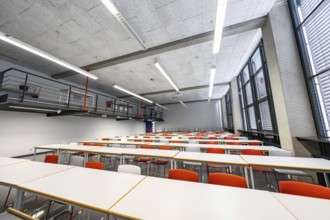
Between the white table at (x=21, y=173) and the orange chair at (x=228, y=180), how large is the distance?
211cm

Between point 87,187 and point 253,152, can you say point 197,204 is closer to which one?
point 87,187

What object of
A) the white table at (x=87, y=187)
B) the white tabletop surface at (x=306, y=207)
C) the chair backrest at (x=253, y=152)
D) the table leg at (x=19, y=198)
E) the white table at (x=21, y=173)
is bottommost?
the table leg at (x=19, y=198)

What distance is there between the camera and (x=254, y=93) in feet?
16.7

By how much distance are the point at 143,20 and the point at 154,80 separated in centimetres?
416

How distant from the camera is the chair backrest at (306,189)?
1.11 metres

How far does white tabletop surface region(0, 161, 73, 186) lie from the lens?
1.43m

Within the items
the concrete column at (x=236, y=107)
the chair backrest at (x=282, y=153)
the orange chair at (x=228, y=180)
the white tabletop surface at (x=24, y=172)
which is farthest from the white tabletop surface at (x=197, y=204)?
the concrete column at (x=236, y=107)

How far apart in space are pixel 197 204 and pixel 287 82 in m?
3.59

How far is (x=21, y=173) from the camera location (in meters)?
1.64

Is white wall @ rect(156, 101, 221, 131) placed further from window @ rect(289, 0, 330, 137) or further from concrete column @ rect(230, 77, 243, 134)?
window @ rect(289, 0, 330, 137)

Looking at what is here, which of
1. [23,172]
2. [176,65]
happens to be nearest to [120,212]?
[23,172]

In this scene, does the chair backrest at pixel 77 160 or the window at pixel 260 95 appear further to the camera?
the window at pixel 260 95

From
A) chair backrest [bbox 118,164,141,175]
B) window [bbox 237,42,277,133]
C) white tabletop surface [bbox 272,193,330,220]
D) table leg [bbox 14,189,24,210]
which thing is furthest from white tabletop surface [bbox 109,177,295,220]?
window [bbox 237,42,277,133]

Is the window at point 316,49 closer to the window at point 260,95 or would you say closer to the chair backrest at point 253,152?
the window at point 260,95
